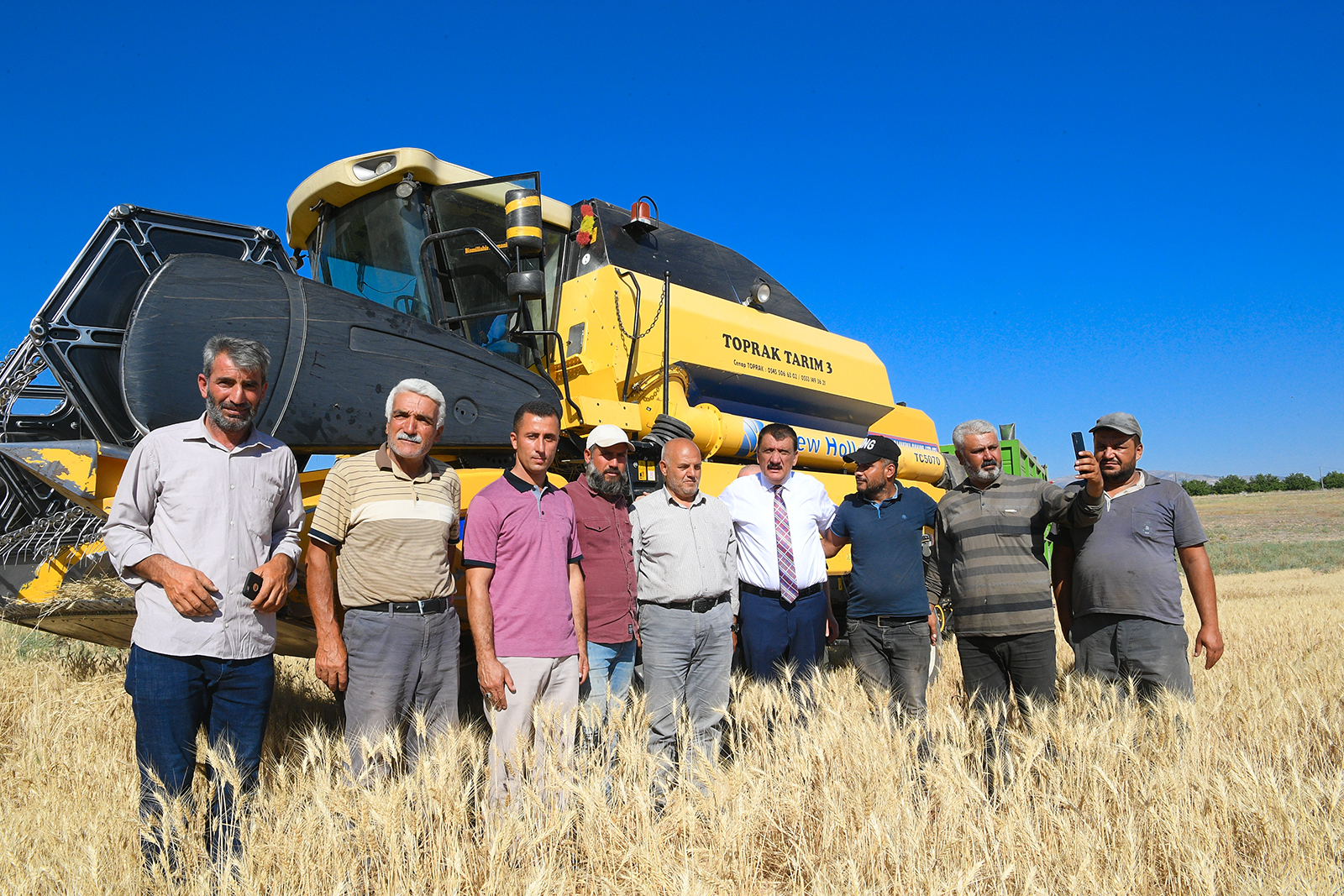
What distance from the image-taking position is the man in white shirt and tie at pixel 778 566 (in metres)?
4.02

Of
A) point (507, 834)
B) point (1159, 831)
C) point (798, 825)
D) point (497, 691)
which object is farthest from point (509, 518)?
point (1159, 831)

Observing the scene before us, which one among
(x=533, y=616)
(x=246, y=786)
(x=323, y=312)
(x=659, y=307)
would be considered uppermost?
(x=659, y=307)

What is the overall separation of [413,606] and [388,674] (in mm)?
244

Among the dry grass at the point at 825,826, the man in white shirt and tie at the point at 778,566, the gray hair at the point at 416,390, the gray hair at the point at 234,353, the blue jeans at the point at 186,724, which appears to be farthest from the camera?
the man in white shirt and tie at the point at 778,566

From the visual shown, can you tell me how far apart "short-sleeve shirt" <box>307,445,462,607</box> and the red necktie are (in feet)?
5.38

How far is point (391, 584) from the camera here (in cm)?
294

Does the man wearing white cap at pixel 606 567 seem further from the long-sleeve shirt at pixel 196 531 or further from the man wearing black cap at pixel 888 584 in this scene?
the long-sleeve shirt at pixel 196 531

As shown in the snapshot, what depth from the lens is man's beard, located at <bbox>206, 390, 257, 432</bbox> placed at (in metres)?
2.60

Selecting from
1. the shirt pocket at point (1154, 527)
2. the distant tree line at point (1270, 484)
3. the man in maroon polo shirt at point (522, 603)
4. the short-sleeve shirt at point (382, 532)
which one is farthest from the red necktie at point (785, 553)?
the distant tree line at point (1270, 484)

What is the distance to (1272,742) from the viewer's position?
3.52 m

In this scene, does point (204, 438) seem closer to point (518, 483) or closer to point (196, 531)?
point (196, 531)

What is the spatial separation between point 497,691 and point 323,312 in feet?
6.92

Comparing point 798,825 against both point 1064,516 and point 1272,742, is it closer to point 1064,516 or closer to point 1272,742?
point 1064,516

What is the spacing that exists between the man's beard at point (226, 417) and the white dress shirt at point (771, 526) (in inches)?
87.7
